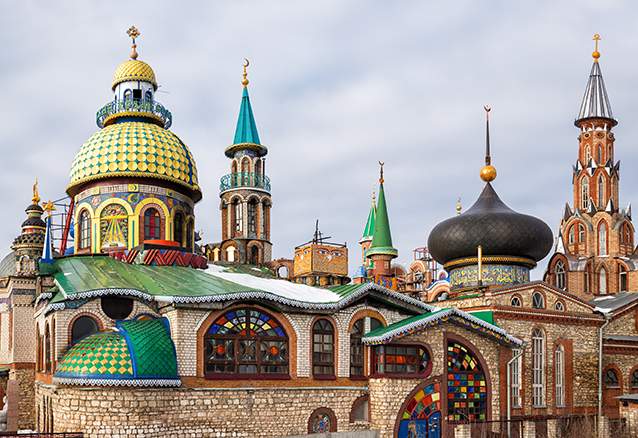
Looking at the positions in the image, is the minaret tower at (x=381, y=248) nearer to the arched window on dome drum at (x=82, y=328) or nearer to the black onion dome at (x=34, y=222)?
the black onion dome at (x=34, y=222)

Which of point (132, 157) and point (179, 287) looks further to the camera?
point (132, 157)

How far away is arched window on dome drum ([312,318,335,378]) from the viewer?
906 inches

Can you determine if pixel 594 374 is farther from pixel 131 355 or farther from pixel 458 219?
pixel 131 355

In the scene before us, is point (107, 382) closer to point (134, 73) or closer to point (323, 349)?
point (323, 349)

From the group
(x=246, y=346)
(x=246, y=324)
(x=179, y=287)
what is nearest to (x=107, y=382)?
(x=179, y=287)

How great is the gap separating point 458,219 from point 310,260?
638cm

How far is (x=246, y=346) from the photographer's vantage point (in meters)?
22.0

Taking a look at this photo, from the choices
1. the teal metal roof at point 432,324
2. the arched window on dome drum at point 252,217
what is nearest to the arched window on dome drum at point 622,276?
the arched window on dome drum at point 252,217

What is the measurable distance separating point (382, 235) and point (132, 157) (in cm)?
2155

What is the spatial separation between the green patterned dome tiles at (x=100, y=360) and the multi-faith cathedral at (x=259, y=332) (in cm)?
4

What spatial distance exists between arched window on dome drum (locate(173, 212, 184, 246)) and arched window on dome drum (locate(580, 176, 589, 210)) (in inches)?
1003

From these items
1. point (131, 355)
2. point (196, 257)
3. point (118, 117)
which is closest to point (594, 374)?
point (196, 257)

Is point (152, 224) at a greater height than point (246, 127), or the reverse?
point (246, 127)

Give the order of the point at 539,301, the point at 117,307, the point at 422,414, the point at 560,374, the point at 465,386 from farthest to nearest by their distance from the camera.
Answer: the point at 539,301 → the point at 560,374 → the point at 465,386 → the point at 422,414 → the point at 117,307
